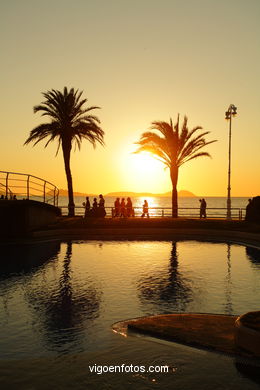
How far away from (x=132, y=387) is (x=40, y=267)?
38.1ft

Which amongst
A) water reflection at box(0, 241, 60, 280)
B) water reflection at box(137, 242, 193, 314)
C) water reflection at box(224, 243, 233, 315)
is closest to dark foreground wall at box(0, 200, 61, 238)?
water reflection at box(0, 241, 60, 280)

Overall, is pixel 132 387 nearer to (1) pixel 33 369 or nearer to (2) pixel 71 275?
(1) pixel 33 369

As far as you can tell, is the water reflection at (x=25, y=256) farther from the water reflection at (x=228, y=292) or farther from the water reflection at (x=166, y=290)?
the water reflection at (x=228, y=292)

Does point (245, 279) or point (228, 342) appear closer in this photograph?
point (228, 342)

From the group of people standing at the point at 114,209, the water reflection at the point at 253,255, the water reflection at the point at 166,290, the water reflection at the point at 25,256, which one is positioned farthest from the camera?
the group of people standing at the point at 114,209

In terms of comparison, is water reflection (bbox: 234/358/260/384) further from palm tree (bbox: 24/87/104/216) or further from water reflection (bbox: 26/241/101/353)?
palm tree (bbox: 24/87/104/216)

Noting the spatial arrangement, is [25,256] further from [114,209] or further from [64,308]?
[114,209]

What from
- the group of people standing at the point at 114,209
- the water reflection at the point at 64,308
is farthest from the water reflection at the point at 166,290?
the group of people standing at the point at 114,209

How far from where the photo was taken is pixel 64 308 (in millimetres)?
10852

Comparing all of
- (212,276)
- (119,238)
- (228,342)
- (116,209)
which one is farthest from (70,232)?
(228,342)

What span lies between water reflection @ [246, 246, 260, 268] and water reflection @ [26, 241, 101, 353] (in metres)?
8.17

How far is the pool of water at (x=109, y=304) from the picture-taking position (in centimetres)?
658

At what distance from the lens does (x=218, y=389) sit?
20.0ft

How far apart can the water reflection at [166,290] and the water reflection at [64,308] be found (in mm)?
1554
